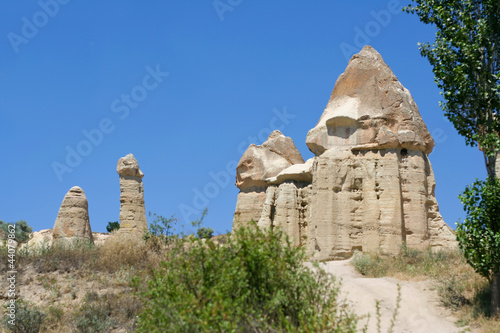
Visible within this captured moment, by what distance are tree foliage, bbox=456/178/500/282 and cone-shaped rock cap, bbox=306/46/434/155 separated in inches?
311

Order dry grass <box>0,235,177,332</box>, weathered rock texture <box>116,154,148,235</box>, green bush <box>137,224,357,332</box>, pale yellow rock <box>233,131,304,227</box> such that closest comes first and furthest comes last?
1. green bush <box>137,224,357,332</box>
2. dry grass <box>0,235,177,332</box>
3. weathered rock texture <box>116,154,148,235</box>
4. pale yellow rock <box>233,131,304,227</box>

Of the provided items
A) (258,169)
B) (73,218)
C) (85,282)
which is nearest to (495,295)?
(85,282)

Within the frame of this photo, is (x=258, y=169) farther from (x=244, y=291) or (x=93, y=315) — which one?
(x=244, y=291)

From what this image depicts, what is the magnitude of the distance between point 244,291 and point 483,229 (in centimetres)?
802

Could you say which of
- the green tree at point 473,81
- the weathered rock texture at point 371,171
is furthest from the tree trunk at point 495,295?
the weathered rock texture at point 371,171

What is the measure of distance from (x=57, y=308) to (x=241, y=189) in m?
17.8

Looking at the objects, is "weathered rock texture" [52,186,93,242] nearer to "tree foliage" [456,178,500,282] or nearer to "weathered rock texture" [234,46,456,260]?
"weathered rock texture" [234,46,456,260]

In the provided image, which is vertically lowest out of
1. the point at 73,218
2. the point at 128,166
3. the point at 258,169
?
the point at 73,218

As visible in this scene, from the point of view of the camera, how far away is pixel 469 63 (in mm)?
16438

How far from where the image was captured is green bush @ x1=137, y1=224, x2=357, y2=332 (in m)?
9.68

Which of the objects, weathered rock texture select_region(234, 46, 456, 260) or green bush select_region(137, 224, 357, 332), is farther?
weathered rock texture select_region(234, 46, 456, 260)

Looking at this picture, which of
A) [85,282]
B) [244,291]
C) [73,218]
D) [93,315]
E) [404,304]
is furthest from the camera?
[73,218]

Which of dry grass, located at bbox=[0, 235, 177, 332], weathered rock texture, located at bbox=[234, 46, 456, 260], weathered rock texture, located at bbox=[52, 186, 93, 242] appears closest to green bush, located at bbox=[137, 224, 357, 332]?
dry grass, located at bbox=[0, 235, 177, 332]

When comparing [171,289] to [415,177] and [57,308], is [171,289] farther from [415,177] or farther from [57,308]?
[415,177]
